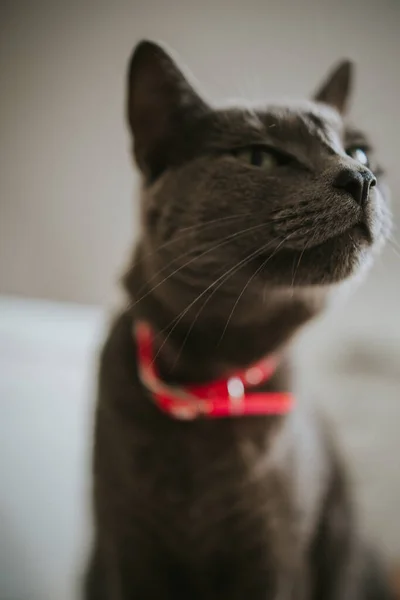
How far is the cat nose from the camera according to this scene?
49 centimetres

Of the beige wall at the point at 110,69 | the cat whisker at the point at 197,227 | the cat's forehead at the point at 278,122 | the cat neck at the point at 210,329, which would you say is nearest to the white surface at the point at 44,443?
the beige wall at the point at 110,69

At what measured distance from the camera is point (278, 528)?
0.67 meters

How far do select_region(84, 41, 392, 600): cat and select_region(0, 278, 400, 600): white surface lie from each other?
0.63 ft

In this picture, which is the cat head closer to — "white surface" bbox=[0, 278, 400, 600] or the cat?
the cat

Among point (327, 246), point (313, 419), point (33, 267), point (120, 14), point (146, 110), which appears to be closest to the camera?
point (327, 246)

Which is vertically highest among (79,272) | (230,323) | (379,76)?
(379,76)

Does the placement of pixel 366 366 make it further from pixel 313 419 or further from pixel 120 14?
pixel 120 14

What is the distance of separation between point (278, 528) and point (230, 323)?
28 cm

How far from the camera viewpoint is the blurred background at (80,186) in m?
0.99

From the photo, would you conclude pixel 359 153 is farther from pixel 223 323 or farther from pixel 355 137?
pixel 223 323

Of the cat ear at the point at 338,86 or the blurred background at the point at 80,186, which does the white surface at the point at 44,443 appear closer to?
the blurred background at the point at 80,186

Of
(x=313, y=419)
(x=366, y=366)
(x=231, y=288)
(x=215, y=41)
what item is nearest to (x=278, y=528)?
(x=313, y=419)

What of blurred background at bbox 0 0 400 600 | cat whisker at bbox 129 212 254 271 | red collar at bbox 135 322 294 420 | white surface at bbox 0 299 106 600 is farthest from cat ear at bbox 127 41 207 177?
white surface at bbox 0 299 106 600

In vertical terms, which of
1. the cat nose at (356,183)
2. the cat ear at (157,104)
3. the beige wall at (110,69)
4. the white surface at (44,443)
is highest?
the beige wall at (110,69)
